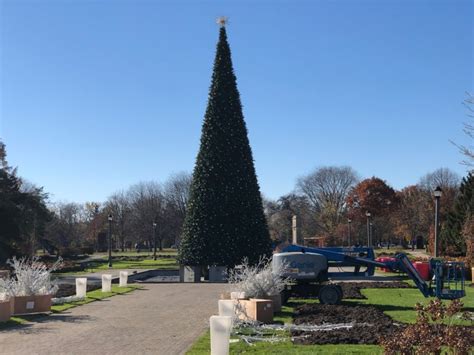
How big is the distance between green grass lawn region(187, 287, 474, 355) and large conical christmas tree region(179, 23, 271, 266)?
335 inches

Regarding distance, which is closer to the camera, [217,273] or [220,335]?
[220,335]

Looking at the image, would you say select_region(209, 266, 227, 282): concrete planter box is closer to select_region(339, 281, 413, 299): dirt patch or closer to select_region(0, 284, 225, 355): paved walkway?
select_region(339, 281, 413, 299): dirt patch

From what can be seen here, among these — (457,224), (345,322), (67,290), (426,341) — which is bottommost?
(67,290)

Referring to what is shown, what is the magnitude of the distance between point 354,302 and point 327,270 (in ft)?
4.58

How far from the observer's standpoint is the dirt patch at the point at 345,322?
11.7 m

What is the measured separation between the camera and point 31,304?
17344 mm

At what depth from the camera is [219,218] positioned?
31.5 metres

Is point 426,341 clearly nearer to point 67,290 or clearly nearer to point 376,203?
point 67,290

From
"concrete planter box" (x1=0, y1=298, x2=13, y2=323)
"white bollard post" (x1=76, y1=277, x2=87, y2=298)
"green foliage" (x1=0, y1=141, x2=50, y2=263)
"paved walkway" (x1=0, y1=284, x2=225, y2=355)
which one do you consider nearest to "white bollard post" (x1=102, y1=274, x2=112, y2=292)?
"white bollard post" (x1=76, y1=277, x2=87, y2=298)

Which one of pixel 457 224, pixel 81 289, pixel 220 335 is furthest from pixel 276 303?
pixel 457 224

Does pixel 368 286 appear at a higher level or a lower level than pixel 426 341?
lower

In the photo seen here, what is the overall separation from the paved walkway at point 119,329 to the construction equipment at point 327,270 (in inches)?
115

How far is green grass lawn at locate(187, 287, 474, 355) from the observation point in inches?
423

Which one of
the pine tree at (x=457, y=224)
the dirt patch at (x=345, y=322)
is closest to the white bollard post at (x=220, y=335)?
the dirt patch at (x=345, y=322)
